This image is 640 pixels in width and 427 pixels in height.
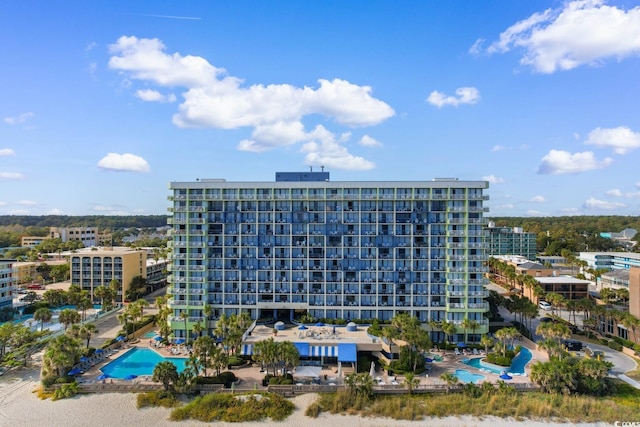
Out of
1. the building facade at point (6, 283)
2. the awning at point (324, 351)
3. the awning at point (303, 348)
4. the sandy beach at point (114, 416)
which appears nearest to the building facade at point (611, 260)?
the sandy beach at point (114, 416)

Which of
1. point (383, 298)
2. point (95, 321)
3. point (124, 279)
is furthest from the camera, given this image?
point (124, 279)

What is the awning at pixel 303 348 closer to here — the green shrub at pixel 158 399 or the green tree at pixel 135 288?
the green shrub at pixel 158 399

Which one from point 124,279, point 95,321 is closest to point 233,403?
point 95,321

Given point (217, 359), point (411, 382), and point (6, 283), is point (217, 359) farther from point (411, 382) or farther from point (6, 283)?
point (6, 283)

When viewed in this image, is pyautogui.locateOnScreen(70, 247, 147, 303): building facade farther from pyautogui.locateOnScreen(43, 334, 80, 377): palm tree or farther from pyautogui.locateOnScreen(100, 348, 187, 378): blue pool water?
pyautogui.locateOnScreen(43, 334, 80, 377): palm tree

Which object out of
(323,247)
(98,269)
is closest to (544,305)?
(323,247)

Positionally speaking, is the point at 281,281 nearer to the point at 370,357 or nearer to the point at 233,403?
the point at 370,357
